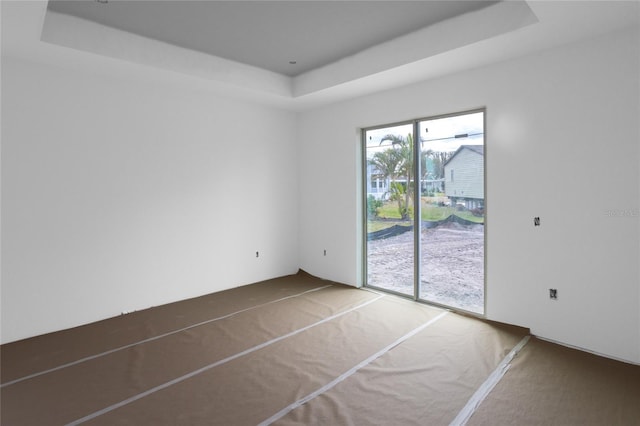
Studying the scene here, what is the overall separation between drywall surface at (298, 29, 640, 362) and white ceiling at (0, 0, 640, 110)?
231mm

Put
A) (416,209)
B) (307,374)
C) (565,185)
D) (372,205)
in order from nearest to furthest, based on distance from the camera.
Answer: (307,374) < (565,185) < (416,209) < (372,205)

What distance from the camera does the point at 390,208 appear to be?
16.8 feet

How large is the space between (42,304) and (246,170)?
9.41 ft

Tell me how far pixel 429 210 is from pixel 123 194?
3.60 m

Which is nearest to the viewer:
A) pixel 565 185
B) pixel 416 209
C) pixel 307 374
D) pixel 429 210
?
pixel 307 374

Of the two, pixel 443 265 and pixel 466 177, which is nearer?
pixel 466 177

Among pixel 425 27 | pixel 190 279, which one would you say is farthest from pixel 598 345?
pixel 190 279

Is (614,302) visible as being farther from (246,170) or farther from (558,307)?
(246,170)

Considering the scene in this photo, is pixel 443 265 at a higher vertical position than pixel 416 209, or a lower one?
lower

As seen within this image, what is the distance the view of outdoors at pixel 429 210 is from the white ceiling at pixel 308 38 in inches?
28.9

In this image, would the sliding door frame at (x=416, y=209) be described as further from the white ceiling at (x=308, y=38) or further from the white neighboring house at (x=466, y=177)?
the white ceiling at (x=308, y=38)

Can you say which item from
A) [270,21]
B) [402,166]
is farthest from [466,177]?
[270,21]

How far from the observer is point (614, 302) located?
3.19m

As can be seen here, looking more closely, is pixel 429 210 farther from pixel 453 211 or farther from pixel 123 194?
pixel 123 194
